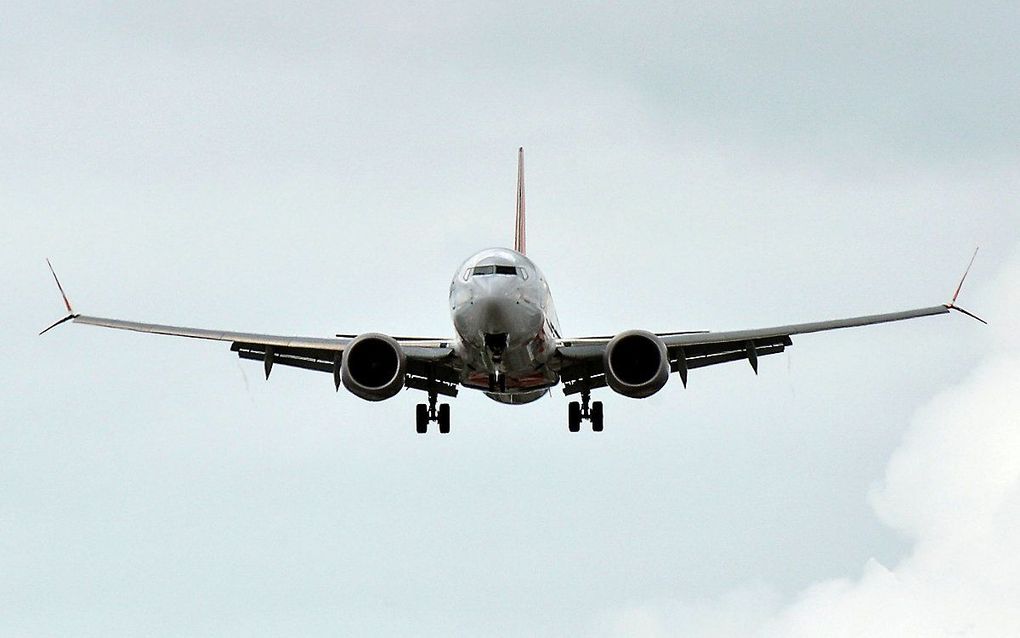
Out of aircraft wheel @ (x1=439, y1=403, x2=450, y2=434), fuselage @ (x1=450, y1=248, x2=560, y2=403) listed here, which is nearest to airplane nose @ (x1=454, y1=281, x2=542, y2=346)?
fuselage @ (x1=450, y1=248, x2=560, y2=403)

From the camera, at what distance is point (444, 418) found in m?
44.3

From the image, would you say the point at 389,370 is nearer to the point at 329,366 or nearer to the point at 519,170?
the point at 329,366

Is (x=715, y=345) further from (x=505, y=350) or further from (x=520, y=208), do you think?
(x=520, y=208)

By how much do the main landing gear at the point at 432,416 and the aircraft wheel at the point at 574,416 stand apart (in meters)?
3.28

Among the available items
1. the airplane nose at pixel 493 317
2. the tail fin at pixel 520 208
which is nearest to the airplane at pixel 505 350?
the airplane nose at pixel 493 317

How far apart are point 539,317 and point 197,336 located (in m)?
9.82

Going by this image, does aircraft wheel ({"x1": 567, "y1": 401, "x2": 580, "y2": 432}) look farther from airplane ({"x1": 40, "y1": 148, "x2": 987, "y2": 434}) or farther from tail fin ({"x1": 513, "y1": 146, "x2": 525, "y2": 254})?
tail fin ({"x1": 513, "y1": 146, "x2": 525, "y2": 254})

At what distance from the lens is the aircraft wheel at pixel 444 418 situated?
44.2 m

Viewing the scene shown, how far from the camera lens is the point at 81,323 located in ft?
142

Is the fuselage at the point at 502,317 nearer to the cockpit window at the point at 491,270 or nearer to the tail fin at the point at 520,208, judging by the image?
the cockpit window at the point at 491,270

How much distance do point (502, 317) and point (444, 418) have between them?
8474 millimetres

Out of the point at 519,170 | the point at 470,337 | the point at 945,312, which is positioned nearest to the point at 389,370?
the point at 470,337

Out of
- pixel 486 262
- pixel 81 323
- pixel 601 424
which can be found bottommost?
pixel 601 424

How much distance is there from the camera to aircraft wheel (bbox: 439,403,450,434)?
44.2 meters
